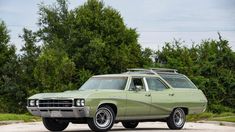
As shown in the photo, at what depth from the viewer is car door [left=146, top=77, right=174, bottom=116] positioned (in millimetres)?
17625

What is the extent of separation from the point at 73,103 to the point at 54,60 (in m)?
40.7

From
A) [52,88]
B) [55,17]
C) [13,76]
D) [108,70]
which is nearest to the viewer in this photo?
[52,88]

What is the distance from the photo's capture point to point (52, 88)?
52.2 metres

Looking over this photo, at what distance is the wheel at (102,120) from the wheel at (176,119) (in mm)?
2398

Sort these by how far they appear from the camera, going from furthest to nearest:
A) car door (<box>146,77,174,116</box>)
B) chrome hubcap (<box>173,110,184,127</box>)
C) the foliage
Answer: the foliage
chrome hubcap (<box>173,110,184,127</box>)
car door (<box>146,77,174,116</box>)

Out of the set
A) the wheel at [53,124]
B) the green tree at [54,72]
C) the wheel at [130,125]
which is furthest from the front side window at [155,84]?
the green tree at [54,72]

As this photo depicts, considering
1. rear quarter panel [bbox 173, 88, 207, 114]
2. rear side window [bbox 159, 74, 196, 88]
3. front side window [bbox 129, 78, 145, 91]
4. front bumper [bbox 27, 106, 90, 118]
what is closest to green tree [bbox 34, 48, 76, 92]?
rear side window [bbox 159, 74, 196, 88]

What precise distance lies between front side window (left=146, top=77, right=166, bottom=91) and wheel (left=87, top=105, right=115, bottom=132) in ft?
6.94

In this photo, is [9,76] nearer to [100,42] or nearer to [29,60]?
[29,60]

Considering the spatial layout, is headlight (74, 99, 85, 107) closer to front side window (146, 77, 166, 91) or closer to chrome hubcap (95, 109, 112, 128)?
chrome hubcap (95, 109, 112, 128)

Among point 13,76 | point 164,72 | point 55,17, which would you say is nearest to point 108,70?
point 13,76

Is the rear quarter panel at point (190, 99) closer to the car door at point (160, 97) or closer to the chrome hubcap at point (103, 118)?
the car door at point (160, 97)

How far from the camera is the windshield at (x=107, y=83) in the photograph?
679 inches

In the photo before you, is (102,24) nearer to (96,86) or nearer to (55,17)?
(55,17)
